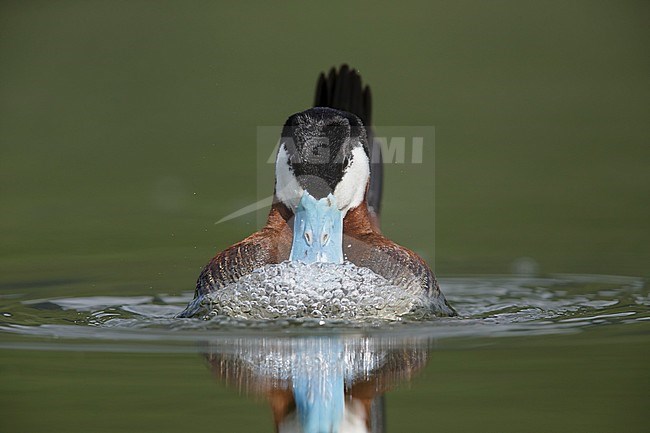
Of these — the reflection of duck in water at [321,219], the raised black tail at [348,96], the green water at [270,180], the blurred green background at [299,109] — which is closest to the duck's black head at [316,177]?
the reflection of duck in water at [321,219]

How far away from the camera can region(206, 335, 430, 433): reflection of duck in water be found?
6.71 metres

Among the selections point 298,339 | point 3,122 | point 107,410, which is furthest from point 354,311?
point 3,122

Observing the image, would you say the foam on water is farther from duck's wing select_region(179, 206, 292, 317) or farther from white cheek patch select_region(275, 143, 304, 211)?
white cheek patch select_region(275, 143, 304, 211)

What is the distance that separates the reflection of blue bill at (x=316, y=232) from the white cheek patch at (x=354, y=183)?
0.65ft

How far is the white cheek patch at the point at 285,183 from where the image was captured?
8.86 m

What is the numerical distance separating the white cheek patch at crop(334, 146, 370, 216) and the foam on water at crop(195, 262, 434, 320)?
1.73ft

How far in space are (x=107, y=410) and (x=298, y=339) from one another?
5.06ft

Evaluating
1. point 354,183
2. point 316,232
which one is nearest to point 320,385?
point 316,232

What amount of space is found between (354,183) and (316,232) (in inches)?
25.0

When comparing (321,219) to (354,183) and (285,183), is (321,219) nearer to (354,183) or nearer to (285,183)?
(285,183)

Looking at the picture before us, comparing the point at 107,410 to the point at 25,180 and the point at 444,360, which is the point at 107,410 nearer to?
the point at 444,360

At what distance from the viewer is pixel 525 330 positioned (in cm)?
842

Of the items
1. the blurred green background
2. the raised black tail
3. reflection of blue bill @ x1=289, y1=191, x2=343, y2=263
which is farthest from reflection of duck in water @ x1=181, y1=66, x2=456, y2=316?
the blurred green background

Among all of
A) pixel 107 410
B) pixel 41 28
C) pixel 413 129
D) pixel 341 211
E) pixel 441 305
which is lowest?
pixel 107 410
